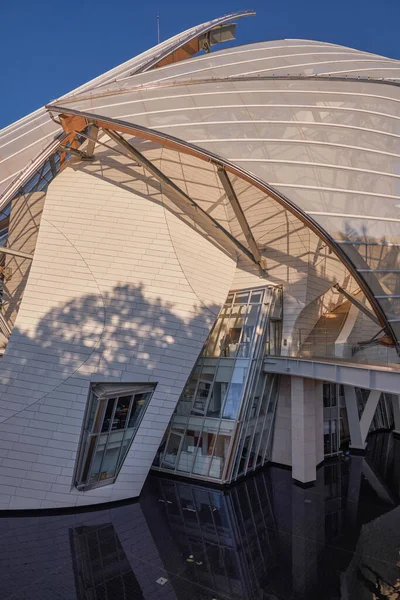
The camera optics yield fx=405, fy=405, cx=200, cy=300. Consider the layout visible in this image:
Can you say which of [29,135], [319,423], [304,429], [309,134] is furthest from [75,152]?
[319,423]

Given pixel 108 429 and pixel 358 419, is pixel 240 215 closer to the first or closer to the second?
pixel 108 429

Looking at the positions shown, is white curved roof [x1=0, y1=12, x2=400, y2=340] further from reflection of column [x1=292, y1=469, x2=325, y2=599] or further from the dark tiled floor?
reflection of column [x1=292, y1=469, x2=325, y2=599]

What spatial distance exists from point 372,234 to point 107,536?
13003 millimetres

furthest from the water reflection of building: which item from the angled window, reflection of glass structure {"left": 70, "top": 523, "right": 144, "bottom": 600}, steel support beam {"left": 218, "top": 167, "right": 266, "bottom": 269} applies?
steel support beam {"left": 218, "top": 167, "right": 266, "bottom": 269}

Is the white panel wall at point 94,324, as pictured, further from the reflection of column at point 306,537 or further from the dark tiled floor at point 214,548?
the reflection of column at point 306,537

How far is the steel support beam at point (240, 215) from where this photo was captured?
50.4 feet

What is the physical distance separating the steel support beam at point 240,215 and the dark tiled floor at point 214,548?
1053cm

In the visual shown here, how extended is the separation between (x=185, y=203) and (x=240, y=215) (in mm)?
2888

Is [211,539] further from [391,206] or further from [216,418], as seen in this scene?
[391,206]

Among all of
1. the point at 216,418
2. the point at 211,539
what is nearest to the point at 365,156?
the point at 216,418

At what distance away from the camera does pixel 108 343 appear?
1569 centimetres

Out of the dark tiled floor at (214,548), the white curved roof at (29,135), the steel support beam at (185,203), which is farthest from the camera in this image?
the white curved roof at (29,135)

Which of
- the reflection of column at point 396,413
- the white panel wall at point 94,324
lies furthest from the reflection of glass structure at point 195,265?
the reflection of column at point 396,413

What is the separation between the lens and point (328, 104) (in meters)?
16.9
